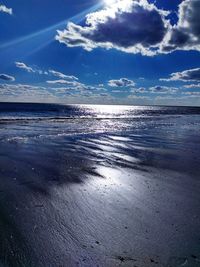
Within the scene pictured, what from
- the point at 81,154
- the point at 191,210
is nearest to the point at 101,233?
the point at 191,210

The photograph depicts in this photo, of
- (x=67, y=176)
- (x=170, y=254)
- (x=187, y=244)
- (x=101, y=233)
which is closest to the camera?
(x=170, y=254)

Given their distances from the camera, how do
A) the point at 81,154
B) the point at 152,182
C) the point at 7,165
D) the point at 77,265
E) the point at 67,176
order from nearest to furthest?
1. the point at 77,265
2. the point at 152,182
3. the point at 67,176
4. the point at 7,165
5. the point at 81,154

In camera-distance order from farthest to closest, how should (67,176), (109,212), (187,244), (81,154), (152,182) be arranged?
(81,154) → (67,176) → (152,182) → (109,212) → (187,244)

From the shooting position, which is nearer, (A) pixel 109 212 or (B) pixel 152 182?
(A) pixel 109 212

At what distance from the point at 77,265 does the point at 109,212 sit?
5.78ft

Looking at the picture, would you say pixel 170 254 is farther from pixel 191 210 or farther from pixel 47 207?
pixel 47 207

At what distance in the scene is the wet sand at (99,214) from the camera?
3791mm

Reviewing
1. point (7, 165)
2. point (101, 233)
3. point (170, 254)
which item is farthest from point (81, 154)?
point (170, 254)

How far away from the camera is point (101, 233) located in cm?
441

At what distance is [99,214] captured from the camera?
514 centimetres

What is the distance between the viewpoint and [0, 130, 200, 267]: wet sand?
3.79m

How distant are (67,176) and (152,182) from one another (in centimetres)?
252

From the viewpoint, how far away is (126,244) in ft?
13.4

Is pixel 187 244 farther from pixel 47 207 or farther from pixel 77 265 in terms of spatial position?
pixel 47 207
